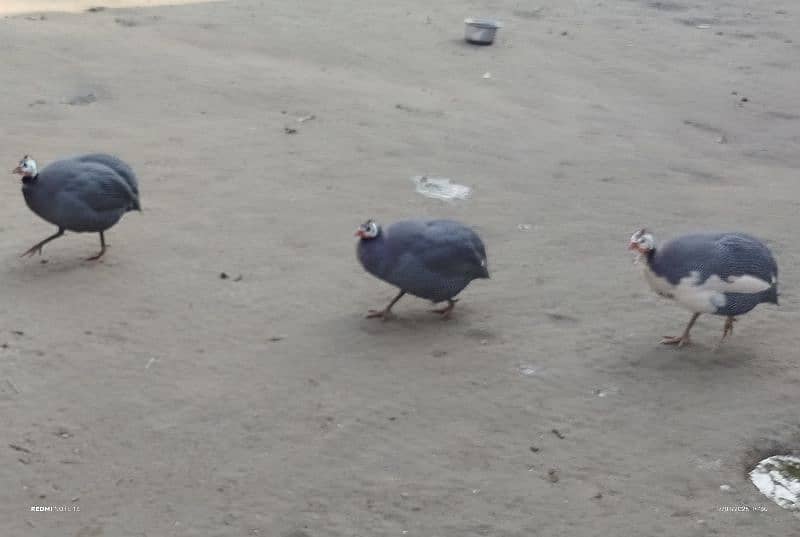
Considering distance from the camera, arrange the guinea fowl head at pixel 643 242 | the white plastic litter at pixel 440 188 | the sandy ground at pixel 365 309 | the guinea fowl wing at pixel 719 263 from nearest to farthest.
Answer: the sandy ground at pixel 365 309 < the guinea fowl wing at pixel 719 263 < the guinea fowl head at pixel 643 242 < the white plastic litter at pixel 440 188

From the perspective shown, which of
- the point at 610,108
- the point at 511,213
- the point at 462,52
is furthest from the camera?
the point at 462,52

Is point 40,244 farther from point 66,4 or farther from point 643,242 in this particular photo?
point 66,4

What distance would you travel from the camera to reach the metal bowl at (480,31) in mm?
9227

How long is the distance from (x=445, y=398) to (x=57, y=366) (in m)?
1.55

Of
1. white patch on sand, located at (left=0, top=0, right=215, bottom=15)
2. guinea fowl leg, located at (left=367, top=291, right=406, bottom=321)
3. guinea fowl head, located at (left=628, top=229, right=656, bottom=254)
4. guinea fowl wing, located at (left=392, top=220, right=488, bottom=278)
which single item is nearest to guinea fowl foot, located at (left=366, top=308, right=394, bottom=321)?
guinea fowl leg, located at (left=367, top=291, right=406, bottom=321)

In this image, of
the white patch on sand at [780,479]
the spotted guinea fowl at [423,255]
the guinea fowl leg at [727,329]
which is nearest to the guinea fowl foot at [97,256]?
the spotted guinea fowl at [423,255]

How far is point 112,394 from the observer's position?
3.77 metres

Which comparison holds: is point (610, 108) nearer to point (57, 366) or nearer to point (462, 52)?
point (462, 52)

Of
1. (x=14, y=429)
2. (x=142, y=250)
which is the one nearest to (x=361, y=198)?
(x=142, y=250)

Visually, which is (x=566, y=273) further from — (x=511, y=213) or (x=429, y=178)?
(x=429, y=178)

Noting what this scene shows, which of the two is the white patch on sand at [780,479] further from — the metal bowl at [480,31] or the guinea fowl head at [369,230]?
the metal bowl at [480,31]

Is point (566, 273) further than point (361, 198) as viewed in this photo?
No

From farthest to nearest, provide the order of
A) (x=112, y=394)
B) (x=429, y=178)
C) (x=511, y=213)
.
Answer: (x=429, y=178)
(x=511, y=213)
(x=112, y=394)

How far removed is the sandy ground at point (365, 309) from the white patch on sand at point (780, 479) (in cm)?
7
